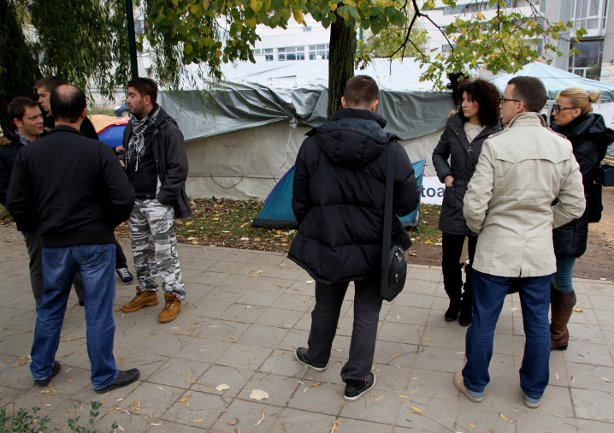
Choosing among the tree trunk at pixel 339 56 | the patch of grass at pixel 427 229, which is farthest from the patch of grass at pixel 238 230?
A: the tree trunk at pixel 339 56

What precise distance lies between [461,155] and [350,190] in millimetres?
1284

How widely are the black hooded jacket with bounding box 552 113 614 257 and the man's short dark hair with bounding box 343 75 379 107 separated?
1.38 m

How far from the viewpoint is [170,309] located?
428cm

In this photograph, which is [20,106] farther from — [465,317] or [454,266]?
[465,317]

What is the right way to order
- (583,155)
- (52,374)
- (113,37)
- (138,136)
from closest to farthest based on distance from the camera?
(583,155), (52,374), (138,136), (113,37)

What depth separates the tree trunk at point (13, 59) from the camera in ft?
20.4

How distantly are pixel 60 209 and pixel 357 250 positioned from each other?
1684 millimetres

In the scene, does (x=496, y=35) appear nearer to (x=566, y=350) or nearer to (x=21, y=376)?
(x=566, y=350)

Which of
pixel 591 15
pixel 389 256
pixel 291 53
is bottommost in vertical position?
pixel 389 256

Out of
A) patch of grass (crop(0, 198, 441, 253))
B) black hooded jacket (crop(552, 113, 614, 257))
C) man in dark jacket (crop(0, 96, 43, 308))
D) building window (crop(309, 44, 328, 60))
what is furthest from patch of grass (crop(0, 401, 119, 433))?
building window (crop(309, 44, 328, 60))

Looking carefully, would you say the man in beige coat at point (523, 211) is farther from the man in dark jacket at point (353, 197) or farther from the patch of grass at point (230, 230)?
the patch of grass at point (230, 230)

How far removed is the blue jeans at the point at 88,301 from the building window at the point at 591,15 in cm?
3589

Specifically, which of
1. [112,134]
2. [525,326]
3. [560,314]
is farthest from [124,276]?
[112,134]

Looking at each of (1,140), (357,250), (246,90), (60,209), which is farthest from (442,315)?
(246,90)
